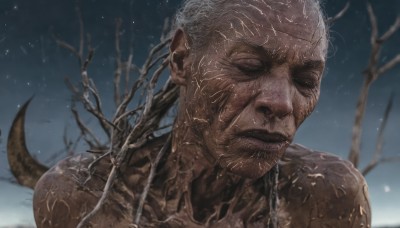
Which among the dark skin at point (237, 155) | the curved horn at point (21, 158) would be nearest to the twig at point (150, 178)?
the dark skin at point (237, 155)

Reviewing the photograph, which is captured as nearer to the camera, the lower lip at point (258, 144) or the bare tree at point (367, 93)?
the lower lip at point (258, 144)

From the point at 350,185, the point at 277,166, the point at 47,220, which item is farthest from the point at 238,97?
the point at 47,220

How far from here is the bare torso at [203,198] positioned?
2488mm

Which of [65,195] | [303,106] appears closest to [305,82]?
[303,106]

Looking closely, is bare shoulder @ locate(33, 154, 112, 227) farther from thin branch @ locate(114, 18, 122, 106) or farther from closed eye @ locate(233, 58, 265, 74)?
thin branch @ locate(114, 18, 122, 106)

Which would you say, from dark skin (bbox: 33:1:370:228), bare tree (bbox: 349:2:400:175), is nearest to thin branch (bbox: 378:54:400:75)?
bare tree (bbox: 349:2:400:175)

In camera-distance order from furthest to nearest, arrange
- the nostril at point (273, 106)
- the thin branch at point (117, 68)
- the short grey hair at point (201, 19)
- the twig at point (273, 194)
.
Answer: the thin branch at point (117, 68)
the twig at point (273, 194)
the short grey hair at point (201, 19)
the nostril at point (273, 106)

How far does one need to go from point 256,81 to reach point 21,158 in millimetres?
5330

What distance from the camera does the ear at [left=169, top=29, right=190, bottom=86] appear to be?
2439 millimetres

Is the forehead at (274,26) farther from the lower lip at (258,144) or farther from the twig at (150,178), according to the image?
the twig at (150,178)

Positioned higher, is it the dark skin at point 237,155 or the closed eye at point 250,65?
the closed eye at point 250,65

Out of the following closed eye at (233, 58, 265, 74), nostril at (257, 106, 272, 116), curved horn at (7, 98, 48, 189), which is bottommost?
curved horn at (7, 98, 48, 189)

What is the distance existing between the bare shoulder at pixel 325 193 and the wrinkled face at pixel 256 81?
0.37m

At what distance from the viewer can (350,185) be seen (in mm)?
2541
